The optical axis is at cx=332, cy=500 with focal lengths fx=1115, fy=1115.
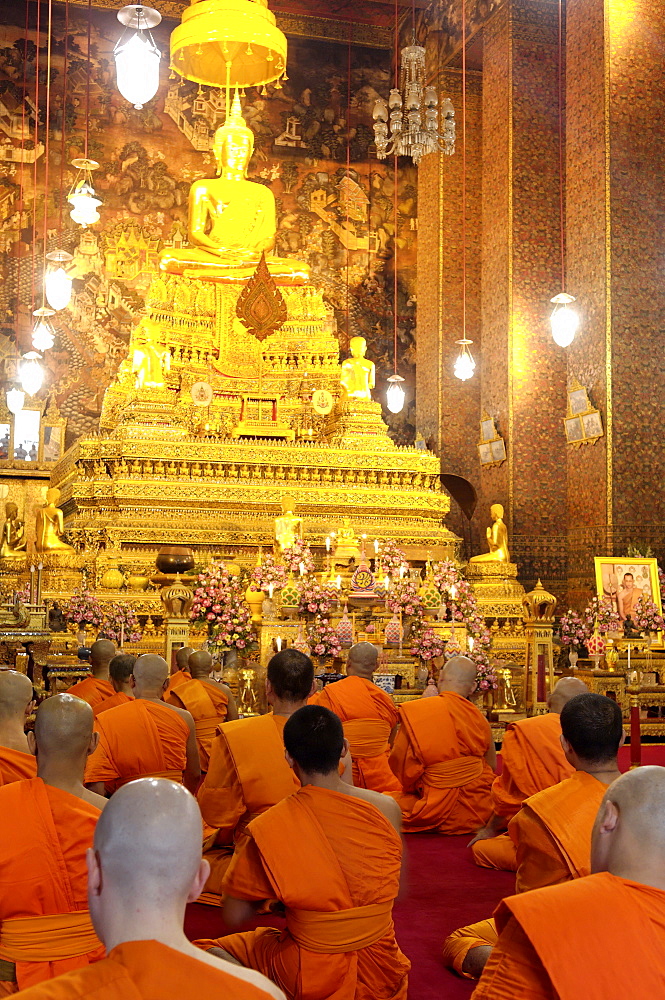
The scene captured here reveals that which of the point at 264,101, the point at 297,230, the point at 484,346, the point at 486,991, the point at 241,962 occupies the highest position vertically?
the point at 264,101

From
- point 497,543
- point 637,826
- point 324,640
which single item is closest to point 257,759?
point 637,826

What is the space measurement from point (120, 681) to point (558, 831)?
8.75 ft

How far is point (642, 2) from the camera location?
36.7ft

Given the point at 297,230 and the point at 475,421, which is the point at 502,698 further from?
the point at 297,230

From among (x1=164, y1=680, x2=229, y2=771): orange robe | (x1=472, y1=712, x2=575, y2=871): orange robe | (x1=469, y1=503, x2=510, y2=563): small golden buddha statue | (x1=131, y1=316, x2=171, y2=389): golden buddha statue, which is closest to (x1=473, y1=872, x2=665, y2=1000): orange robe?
(x1=472, y1=712, x2=575, y2=871): orange robe

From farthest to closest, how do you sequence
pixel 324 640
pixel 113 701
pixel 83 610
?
pixel 83 610
pixel 324 640
pixel 113 701

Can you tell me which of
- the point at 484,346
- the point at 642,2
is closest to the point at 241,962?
the point at 642,2

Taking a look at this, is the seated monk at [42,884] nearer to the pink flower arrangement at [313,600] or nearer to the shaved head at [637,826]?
the shaved head at [637,826]

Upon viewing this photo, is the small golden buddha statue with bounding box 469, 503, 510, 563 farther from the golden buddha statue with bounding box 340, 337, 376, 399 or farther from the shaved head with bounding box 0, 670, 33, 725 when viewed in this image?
the shaved head with bounding box 0, 670, 33, 725

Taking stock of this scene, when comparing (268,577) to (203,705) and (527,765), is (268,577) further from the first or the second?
(527,765)

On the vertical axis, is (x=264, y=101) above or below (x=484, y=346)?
above

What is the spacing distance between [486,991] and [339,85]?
1801cm

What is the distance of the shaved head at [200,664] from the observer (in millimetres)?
5453

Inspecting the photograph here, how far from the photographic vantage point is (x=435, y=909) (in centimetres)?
396
